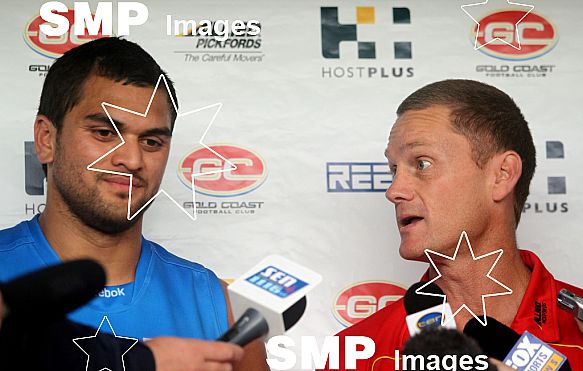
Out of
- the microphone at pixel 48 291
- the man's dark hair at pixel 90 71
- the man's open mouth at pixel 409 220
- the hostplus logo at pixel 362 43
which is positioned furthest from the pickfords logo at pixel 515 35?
→ the microphone at pixel 48 291

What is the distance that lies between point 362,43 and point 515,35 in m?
0.35

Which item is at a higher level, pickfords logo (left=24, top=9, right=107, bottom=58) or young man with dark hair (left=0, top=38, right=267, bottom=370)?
pickfords logo (left=24, top=9, right=107, bottom=58)

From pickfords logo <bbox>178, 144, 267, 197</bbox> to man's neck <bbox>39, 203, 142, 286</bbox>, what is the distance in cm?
26

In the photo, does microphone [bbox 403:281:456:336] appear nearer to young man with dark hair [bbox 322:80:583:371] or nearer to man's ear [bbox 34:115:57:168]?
young man with dark hair [bbox 322:80:583:371]

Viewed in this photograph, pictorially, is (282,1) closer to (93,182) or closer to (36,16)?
(36,16)

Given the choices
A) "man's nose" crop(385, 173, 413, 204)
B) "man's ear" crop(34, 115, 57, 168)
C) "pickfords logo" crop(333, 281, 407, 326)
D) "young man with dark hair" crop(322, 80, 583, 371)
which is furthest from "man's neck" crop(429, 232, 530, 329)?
"man's ear" crop(34, 115, 57, 168)

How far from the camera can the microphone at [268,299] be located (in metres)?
0.84

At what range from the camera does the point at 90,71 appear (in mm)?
1331

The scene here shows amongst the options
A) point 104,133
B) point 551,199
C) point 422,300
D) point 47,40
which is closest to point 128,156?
point 104,133

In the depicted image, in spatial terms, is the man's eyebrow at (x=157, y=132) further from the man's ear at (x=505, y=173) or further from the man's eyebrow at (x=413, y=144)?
the man's ear at (x=505, y=173)

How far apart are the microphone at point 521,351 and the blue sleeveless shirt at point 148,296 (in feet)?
1.50

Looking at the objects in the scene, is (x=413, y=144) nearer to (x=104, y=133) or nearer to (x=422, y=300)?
(x=422, y=300)

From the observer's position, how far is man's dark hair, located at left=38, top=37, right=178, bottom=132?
132cm

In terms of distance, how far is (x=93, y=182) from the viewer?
1.27m
